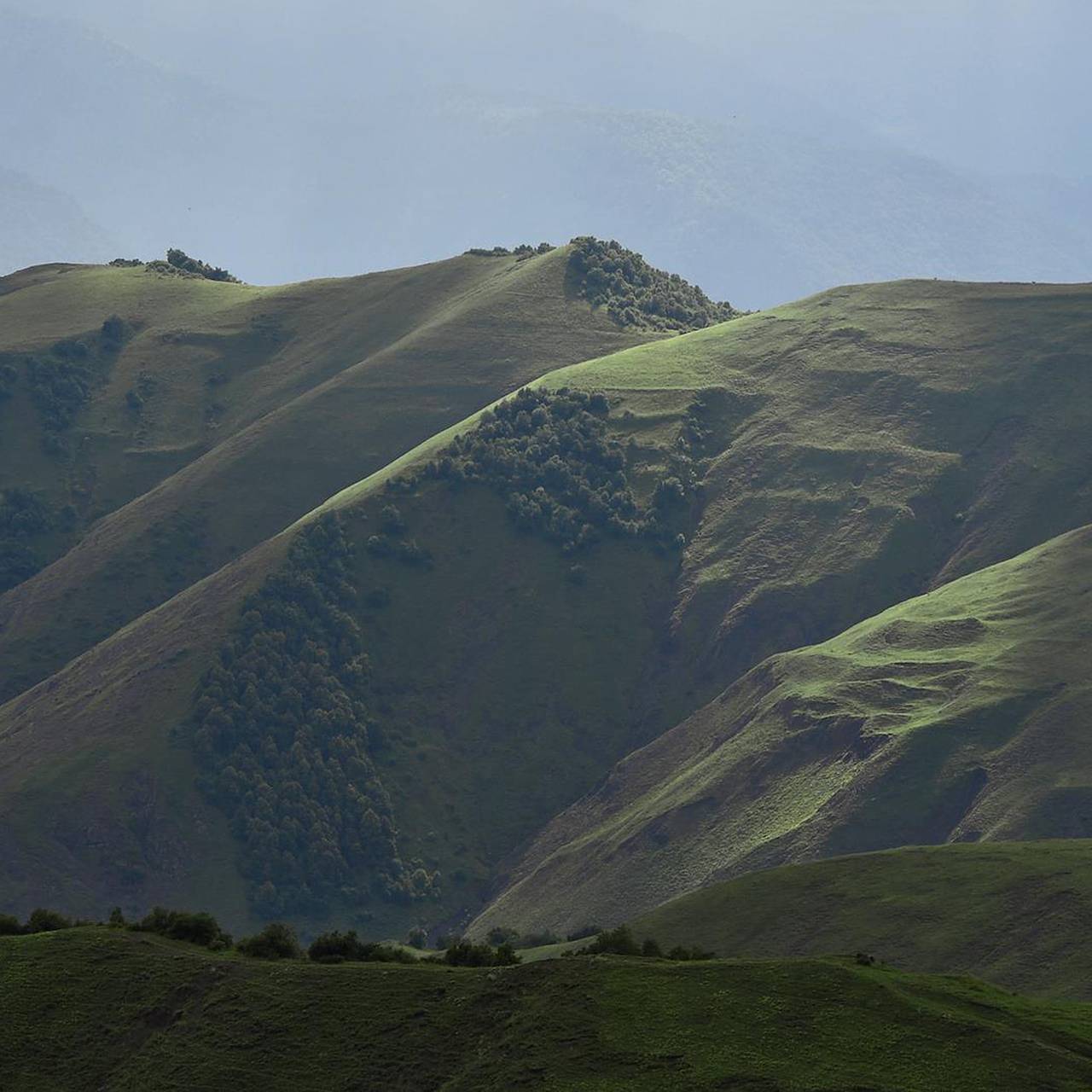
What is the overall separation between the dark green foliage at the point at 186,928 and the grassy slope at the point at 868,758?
69.4 meters

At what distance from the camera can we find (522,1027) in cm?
7288

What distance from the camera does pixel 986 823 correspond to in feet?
480

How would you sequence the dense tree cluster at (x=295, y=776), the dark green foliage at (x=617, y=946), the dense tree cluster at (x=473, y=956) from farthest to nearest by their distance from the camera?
the dense tree cluster at (x=295, y=776) → the dark green foliage at (x=617, y=946) → the dense tree cluster at (x=473, y=956)

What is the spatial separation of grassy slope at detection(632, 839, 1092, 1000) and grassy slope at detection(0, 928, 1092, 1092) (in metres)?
26.2

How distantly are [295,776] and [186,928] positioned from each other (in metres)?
102

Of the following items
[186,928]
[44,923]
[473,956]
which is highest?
[44,923]

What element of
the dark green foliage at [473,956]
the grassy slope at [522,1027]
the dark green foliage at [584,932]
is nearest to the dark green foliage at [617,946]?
the dark green foliage at [473,956]

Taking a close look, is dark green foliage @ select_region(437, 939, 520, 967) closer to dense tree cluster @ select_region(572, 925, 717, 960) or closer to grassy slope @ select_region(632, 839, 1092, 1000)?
dense tree cluster @ select_region(572, 925, 717, 960)

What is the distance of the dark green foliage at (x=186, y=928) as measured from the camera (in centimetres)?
8825

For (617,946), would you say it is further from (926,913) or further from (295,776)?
(295,776)

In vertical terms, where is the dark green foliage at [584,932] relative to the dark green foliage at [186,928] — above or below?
below

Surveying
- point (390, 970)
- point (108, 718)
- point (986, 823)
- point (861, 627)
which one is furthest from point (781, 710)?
point (390, 970)

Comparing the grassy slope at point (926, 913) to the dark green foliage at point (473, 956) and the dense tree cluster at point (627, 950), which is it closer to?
the dense tree cluster at point (627, 950)

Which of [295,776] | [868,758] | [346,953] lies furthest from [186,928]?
[295,776]
